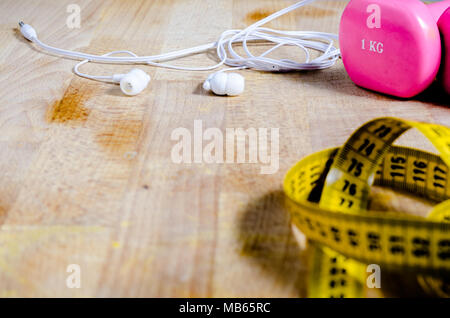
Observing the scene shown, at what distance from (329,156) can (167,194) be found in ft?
0.81

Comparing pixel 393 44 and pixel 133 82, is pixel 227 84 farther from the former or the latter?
pixel 393 44

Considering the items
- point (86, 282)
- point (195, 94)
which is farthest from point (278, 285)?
point (195, 94)

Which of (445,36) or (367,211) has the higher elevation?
(445,36)

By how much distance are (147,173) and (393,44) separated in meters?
0.49

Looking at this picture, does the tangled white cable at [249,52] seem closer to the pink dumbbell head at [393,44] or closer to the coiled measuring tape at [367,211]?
the pink dumbbell head at [393,44]

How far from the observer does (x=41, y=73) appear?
1.09m

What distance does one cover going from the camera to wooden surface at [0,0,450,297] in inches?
24.4

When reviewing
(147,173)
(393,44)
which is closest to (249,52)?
(393,44)

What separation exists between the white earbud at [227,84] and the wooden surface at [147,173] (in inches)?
0.7

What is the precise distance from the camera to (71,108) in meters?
0.96

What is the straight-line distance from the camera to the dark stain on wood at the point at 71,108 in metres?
0.93

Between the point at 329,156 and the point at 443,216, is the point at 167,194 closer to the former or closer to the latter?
the point at 329,156

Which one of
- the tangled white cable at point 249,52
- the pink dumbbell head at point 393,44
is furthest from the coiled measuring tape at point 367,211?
the tangled white cable at point 249,52

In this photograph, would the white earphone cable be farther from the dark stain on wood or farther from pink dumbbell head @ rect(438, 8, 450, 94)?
pink dumbbell head @ rect(438, 8, 450, 94)
